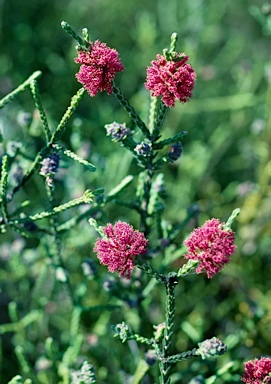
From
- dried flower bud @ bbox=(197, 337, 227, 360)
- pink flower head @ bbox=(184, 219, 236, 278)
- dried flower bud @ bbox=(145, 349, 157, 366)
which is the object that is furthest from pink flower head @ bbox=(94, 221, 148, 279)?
dried flower bud @ bbox=(145, 349, 157, 366)

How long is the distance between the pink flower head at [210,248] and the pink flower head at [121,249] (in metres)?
0.09

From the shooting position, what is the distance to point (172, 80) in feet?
3.00

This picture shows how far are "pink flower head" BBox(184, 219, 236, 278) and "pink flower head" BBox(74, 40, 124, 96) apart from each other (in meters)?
0.31

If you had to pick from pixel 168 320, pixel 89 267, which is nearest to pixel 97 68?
pixel 168 320

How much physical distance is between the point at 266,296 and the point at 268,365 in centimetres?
87

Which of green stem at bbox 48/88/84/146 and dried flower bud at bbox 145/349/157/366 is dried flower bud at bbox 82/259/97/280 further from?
green stem at bbox 48/88/84/146

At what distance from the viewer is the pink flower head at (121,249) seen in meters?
0.87

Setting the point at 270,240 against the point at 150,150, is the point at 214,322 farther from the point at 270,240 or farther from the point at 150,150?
the point at 150,150

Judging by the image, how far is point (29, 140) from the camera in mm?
1409

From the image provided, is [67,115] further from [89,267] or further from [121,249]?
[89,267]

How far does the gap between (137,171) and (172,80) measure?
1.28 m

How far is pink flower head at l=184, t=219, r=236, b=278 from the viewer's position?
85 cm

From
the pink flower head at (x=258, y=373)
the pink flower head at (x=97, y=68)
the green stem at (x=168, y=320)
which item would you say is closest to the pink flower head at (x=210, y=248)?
the green stem at (x=168, y=320)

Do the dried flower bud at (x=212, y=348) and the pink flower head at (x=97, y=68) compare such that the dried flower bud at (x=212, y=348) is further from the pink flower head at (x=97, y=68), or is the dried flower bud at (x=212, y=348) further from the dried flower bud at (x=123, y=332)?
the pink flower head at (x=97, y=68)
